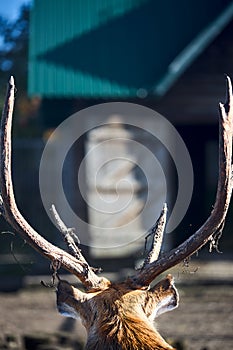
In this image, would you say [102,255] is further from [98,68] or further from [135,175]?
[98,68]

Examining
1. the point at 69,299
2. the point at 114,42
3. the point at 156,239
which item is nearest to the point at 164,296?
the point at 156,239

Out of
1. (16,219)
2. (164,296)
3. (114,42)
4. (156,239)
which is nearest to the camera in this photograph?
(16,219)

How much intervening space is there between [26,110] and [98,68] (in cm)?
1614

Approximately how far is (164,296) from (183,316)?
598 centimetres

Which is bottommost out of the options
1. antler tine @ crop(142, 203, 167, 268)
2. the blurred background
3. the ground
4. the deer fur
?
the ground

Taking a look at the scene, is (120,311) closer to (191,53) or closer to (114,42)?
(191,53)

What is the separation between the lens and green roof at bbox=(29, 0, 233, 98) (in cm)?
1322

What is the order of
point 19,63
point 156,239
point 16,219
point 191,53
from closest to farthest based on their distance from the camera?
point 16,219 < point 156,239 < point 191,53 < point 19,63

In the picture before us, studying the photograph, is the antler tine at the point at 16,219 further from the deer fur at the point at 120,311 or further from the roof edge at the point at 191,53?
the roof edge at the point at 191,53

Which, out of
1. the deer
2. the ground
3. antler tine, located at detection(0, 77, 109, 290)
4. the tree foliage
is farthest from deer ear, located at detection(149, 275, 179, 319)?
the tree foliage

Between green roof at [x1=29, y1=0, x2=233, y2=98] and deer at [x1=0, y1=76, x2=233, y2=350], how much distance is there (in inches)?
336

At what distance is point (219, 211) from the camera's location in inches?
Result: 171

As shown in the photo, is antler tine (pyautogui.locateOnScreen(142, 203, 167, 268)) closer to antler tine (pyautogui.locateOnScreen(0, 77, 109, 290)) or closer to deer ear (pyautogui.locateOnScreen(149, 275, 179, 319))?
deer ear (pyautogui.locateOnScreen(149, 275, 179, 319))

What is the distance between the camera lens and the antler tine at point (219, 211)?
4211 mm
